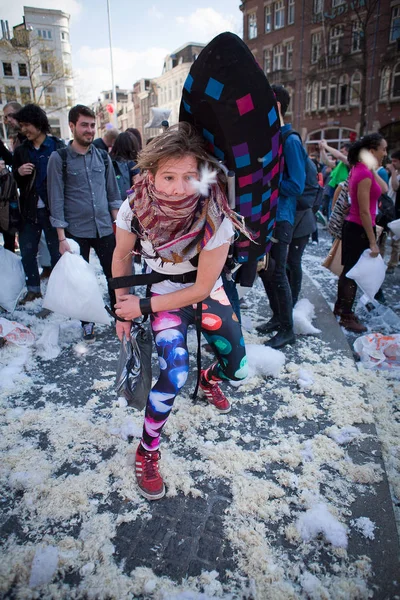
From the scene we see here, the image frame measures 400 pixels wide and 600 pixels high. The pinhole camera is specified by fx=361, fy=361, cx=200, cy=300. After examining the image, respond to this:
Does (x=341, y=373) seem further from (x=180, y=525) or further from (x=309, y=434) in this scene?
(x=180, y=525)

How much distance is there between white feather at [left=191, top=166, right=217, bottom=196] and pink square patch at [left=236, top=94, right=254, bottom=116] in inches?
13.1

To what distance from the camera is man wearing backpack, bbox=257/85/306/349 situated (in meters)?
3.04

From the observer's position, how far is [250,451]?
2.23 meters

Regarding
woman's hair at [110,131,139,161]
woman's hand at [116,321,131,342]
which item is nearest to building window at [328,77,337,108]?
woman's hair at [110,131,139,161]

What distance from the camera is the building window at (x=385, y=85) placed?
73.6 feet

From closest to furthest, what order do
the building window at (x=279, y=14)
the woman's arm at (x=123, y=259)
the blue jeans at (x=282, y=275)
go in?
1. the woman's arm at (x=123, y=259)
2. the blue jeans at (x=282, y=275)
3. the building window at (x=279, y=14)

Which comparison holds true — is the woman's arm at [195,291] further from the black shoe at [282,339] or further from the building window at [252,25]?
the building window at [252,25]

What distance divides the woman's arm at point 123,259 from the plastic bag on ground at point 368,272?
2814 millimetres

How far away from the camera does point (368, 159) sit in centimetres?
372

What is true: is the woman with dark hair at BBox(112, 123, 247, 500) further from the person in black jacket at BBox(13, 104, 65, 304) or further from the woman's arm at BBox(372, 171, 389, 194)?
the person in black jacket at BBox(13, 104, 65, 304)

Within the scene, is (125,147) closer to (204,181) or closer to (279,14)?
(204,181)

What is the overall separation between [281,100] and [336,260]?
7.26 feet

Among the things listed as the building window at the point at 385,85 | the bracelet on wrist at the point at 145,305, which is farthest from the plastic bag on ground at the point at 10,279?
the building window at the point at 385,85

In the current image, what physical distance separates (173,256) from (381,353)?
250 centimetres
